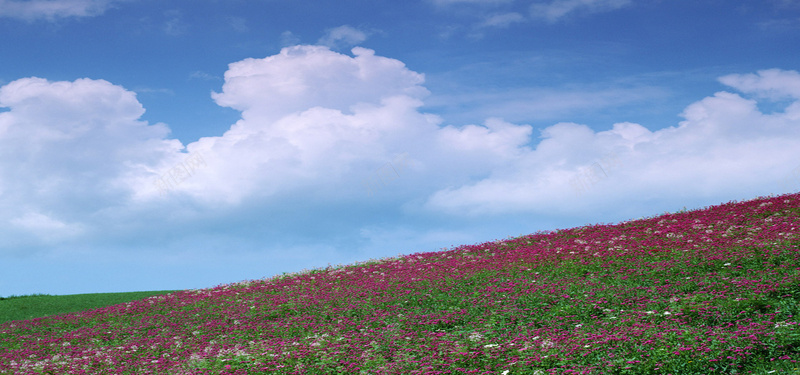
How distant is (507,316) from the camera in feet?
42.9

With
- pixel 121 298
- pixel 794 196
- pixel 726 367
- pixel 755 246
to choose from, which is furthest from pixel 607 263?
pixel 121 298

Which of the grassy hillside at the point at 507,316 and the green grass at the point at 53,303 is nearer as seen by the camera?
the grassy hillside at the point at 507,316

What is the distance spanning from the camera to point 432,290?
673 inches

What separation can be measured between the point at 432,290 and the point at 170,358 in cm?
727

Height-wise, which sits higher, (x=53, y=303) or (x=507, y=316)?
(x=53, y=303)

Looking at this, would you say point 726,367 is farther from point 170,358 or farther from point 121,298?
point 121,298

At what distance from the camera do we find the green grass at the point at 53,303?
26.2 meters

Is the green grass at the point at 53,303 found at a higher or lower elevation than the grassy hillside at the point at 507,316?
higher

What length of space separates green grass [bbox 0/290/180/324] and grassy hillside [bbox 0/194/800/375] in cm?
358

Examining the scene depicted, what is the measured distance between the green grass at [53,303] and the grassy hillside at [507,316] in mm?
3578

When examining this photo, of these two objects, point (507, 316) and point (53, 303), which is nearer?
point (507, 316)

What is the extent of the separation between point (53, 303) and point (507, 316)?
25450 mm

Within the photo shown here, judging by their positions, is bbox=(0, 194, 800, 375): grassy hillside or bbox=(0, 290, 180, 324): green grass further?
bbox=(0, 290, 180, 324): green grass

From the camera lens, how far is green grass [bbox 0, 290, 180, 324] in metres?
26.2
